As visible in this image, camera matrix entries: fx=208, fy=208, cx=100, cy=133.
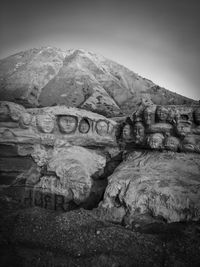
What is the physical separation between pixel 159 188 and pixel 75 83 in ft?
18.3

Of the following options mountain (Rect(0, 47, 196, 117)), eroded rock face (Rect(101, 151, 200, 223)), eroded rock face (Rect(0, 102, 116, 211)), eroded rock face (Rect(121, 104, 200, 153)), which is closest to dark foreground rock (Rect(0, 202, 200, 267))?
eroded rock face (Rect(101, 151, 200, 223))

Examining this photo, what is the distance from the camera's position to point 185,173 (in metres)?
5.04

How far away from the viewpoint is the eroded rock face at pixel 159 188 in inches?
169

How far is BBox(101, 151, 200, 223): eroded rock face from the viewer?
429cm

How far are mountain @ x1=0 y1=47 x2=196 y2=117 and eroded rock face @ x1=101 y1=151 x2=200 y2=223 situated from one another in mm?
3111

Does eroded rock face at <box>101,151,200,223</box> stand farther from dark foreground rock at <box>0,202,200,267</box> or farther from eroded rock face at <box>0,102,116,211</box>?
eroded rock face at <box>0,102,116,211</box>

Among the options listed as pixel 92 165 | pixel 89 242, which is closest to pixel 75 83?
pixel 92 165

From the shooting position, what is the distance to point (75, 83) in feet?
28.0

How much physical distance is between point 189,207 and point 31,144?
15.8 feet

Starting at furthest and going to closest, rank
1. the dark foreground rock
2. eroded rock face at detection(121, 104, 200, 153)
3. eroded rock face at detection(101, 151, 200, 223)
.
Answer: eroded rock face at detection(121, 104, 200, 153), eroded rock face at detection(101, 151, 200, 223), the dark foreground rock

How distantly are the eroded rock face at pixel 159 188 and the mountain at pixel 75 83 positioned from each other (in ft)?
10.2

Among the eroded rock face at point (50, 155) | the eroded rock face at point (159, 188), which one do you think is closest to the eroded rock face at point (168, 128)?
the eroded rock face at point (159, 188)

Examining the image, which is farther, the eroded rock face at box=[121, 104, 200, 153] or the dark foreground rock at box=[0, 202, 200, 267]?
the eroded rock face at box=[121, 104, 200, 153]

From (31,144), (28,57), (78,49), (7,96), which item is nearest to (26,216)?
(31,144)
